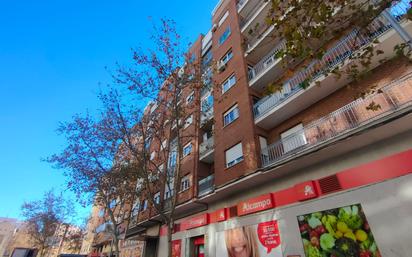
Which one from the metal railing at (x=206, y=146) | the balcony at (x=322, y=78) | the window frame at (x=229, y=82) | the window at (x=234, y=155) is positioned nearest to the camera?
the balcony at (x=322, y=78)

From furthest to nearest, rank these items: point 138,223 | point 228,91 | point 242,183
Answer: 1. point 138,223
2. point 228,91
3. point 242,183

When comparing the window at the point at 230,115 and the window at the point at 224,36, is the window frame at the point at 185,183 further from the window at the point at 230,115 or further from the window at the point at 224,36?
the window at the point at 224,36

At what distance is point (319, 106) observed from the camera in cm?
1125

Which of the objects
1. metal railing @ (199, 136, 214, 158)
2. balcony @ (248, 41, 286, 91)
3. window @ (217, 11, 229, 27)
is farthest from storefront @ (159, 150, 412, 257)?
window @ (217, 11, 229, 27)

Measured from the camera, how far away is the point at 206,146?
16.8 m

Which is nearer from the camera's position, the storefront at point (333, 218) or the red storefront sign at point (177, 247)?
the storefront at point (333, 218)

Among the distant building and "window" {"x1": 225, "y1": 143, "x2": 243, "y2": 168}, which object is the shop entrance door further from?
the distant building

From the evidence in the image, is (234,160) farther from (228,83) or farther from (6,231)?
(6,231)

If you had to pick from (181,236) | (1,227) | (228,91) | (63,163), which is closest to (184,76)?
(228,91)

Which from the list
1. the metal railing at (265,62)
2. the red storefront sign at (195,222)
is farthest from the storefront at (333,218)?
the metal railing at (265,62)

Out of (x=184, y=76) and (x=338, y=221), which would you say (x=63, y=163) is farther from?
(x=338, y=221)

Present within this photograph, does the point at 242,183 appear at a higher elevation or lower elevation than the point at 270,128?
lower

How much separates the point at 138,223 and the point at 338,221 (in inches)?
696

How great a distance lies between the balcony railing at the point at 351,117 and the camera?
7.85 meters
